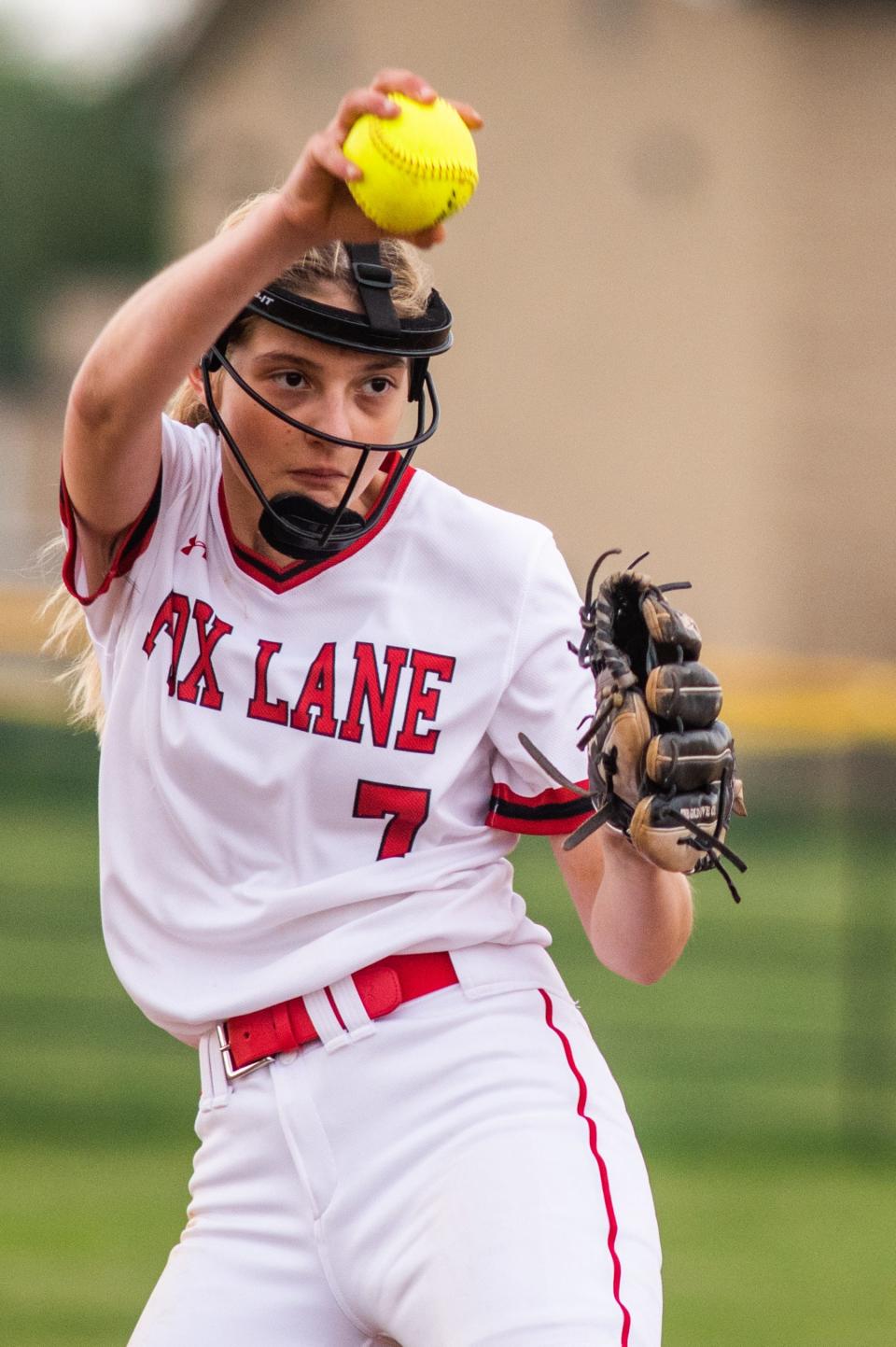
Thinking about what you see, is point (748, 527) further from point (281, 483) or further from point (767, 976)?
point (281, 483)

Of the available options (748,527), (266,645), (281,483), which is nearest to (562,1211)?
(266,645)

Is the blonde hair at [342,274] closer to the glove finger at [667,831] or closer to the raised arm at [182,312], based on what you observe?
the raised arm at [182,312]

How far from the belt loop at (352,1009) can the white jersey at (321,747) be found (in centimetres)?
4

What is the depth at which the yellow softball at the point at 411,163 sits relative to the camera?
80.9 inches

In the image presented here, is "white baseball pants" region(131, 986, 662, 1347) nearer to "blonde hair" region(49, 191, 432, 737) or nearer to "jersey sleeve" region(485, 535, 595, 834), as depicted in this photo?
"jersey sleeve" region(485, 535, 595, 834)

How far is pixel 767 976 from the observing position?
9.50 m

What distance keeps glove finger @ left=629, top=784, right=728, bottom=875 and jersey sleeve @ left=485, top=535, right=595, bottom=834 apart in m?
0.29

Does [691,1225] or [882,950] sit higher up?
[882,950]

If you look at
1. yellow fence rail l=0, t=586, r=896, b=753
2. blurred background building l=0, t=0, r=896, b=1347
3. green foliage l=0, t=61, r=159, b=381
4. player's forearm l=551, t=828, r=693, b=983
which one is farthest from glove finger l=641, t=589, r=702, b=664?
green foliage l=0, t=61, r=159, b=381

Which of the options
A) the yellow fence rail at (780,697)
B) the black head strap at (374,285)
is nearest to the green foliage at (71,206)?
the yellow fence rail at (780,697)

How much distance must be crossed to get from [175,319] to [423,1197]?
117 centimetres

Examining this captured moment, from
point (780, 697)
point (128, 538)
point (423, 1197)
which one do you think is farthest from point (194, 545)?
point (780, 697)

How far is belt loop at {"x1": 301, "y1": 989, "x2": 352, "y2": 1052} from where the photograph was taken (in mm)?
2592

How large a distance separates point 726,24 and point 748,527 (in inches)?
190
